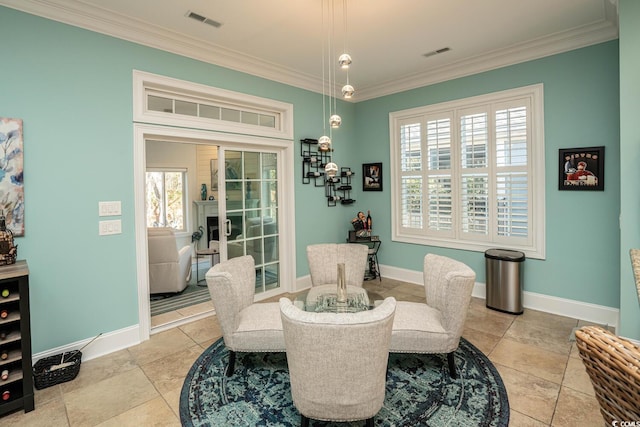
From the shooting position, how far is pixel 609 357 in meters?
0.72

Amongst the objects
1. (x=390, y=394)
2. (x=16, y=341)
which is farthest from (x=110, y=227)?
(x=390, y=394)

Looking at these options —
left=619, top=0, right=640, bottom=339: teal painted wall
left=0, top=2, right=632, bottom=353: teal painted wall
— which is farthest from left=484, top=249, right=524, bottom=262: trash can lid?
left=619, top=0, right=640, bottom=339: teal painted wall

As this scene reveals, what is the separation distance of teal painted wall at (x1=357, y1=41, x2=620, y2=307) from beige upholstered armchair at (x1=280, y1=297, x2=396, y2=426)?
3.11 meters

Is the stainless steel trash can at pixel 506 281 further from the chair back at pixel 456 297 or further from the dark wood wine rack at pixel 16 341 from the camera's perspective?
the dark wood wine rack at pixel 16 341

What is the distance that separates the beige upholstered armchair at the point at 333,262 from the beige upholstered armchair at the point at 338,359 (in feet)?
5.75

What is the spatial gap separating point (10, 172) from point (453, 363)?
3827 millimetres

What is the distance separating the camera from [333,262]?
11.6 ft

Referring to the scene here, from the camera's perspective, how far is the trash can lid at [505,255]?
373cm

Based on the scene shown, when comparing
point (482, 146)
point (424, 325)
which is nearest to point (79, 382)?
point (424, 325)

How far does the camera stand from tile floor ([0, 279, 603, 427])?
2.12 metres

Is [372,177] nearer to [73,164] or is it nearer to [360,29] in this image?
[360,29]

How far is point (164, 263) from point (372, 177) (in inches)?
138

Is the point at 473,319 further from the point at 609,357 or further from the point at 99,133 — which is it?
the point at 99,133

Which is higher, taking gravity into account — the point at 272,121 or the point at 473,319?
the point at 272,121
